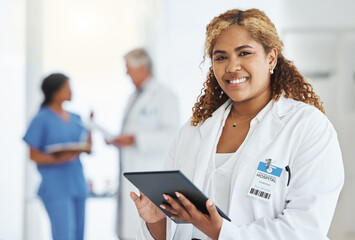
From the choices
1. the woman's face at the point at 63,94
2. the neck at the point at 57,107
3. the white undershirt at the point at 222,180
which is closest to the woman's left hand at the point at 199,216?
the white undershirt at the point at 222,180

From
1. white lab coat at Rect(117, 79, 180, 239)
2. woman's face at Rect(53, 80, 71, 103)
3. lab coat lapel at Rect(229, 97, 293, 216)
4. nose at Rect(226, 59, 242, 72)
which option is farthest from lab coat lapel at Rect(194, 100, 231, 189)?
woman's face at Rect(53, 80, 71, 103)

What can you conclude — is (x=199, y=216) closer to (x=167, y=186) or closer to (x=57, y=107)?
(x=167, y=186)

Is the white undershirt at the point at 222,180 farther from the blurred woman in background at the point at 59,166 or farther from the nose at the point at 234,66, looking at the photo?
the blurred woman in background at the point at 59,166

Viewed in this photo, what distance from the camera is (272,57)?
1.71 meters

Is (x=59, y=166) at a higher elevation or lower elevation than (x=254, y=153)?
lower

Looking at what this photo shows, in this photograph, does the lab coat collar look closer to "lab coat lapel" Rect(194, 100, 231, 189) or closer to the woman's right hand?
"lab coat lapel" Rect(194, 100, 231, 189)

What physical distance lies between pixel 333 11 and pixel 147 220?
4119 mm

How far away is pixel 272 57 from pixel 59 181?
9.08 feet

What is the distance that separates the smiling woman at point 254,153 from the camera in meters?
1.48

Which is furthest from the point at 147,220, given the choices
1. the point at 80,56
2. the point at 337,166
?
the point at 80,56

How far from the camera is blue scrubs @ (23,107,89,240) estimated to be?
4094 mm

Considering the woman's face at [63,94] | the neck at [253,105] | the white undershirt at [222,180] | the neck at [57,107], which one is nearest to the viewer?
the white undershirt at [222,180]

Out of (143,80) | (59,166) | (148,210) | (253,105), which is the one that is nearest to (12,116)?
(59,166)

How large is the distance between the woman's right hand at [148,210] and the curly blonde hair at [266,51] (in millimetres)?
322
